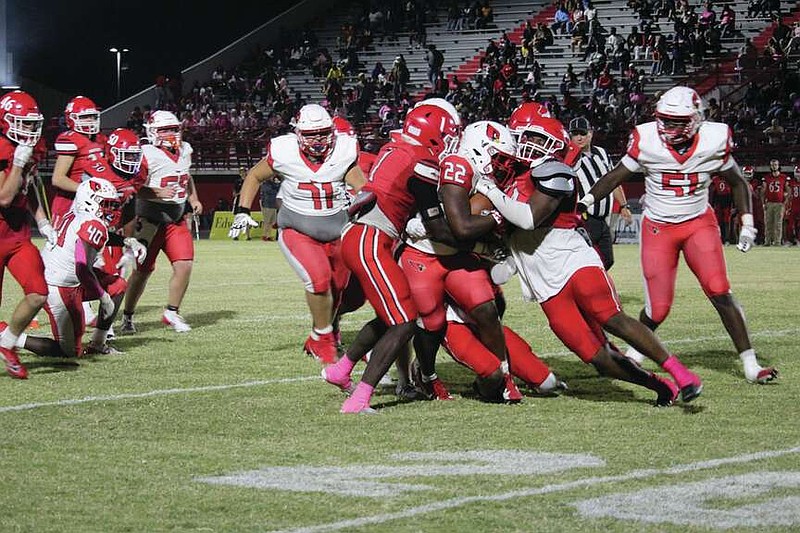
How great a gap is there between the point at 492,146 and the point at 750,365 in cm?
217

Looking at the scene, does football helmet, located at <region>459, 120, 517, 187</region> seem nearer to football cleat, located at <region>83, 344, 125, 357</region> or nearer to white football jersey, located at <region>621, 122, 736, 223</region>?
white football jersey, located at <region>621, 122, 736, 223</region>

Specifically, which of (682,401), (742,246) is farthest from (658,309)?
(682,401)

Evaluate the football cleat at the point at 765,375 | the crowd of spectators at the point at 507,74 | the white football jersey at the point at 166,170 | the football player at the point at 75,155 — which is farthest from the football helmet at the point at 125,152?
the crowd of spectators at the point at 507,74

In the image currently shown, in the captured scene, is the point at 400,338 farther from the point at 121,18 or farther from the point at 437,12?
the point at 121,18

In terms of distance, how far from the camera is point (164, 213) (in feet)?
34.7

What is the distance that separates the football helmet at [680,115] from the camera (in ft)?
24.0

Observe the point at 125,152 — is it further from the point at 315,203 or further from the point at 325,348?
the point at 325,348

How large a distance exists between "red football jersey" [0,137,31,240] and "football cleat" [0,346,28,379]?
2.35 feet

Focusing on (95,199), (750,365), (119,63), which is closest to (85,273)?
(95,199)

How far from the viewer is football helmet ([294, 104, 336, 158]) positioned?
8.20m

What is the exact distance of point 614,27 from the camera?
104 ft

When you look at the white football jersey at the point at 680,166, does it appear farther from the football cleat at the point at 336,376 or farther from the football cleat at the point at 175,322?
the football cleat at the point at 175,322

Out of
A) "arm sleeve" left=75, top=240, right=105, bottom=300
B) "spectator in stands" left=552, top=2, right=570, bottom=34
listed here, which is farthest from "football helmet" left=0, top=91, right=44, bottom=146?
"spectator in stands" left=552, top=2, right=570, bottom=34

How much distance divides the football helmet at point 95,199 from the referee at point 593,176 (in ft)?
11.1
